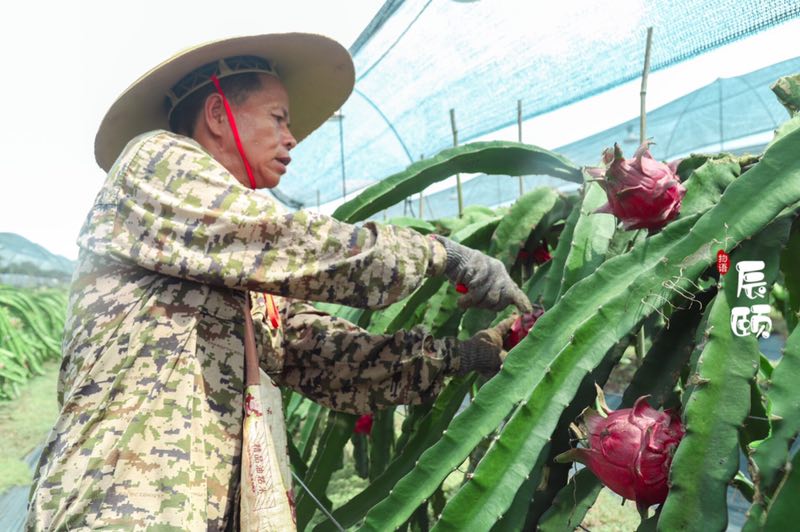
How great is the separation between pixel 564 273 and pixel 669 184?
0.28 m

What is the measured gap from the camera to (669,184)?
1.18m

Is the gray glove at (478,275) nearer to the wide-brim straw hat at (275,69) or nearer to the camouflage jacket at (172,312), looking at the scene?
the camouflage jacket at (172,312)

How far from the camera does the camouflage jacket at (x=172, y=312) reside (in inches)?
46.6

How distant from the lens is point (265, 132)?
1.55 metres

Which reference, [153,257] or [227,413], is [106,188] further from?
[227,413]

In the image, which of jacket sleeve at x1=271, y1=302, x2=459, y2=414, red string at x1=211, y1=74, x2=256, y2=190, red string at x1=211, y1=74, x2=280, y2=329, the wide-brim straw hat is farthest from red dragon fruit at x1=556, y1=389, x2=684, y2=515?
the wide-brim straw hat

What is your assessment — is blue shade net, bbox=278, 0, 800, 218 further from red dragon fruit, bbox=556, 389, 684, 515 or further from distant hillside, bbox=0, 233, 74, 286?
distant hillside, bbox=0, 233, 74, 286

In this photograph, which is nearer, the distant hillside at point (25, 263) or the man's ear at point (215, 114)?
the man's ear at point (215, 114)

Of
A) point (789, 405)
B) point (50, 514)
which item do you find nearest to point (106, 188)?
point (50, 514)

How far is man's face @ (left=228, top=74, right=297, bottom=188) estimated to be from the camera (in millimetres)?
1543

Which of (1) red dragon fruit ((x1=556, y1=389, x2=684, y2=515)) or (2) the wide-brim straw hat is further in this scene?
(2) the wide-brim straw hat

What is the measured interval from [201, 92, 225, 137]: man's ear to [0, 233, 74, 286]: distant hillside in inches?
441

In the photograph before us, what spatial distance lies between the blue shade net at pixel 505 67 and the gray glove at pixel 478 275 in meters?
1.11

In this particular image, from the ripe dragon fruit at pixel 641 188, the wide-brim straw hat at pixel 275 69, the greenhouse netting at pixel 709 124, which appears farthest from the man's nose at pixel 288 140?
the greenhouse netting at pixel 709 124
